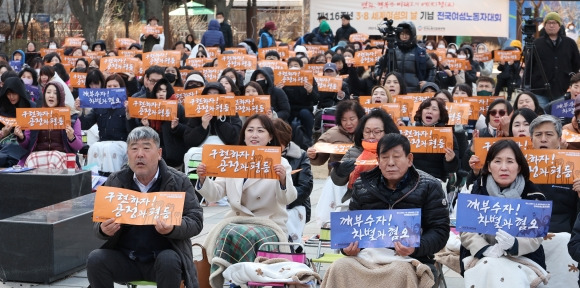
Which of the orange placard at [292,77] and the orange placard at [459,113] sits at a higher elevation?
the orange placard at [292,77]

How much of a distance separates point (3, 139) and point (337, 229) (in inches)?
247

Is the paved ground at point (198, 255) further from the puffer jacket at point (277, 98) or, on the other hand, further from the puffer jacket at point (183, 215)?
the puffer jacket at point (277, 98)

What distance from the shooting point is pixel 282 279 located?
662 centimetres

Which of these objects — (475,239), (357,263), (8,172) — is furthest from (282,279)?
(8,172)

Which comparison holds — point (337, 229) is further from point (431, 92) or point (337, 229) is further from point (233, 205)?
point (431, 92)

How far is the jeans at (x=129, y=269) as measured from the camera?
258 inches

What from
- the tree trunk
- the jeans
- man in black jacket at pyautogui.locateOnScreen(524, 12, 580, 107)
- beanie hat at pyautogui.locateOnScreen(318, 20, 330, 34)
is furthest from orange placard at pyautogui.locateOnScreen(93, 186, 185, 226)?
the tree trunk

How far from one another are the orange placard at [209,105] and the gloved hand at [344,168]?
4.06 meters

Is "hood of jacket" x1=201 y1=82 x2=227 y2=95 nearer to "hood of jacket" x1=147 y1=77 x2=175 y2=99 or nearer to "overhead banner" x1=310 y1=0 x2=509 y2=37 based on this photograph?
"hood of jacket" x1=147 y1=77 x2=175 y2=99

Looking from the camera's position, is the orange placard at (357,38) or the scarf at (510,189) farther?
the orange placard at (357,38)

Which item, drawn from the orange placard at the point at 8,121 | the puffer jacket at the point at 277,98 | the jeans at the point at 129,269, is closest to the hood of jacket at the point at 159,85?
the orange placard at the point at 8,121

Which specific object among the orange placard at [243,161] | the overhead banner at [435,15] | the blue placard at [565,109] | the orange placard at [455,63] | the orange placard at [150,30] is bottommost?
the orange placard at [243,161]

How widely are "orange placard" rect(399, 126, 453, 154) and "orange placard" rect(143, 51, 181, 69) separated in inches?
347

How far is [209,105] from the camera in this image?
11906mm
